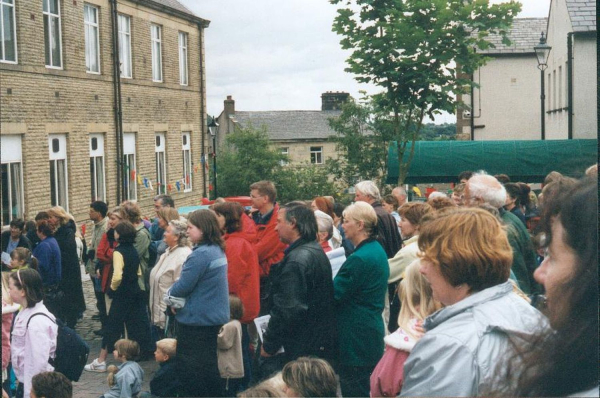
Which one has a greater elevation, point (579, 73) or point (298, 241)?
point (579, 73)

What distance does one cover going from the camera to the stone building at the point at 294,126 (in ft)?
27.8

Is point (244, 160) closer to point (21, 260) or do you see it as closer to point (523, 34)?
point (21, 260)

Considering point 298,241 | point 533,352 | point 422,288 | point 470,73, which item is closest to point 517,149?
point 470,73

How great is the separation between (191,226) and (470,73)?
8.87ft

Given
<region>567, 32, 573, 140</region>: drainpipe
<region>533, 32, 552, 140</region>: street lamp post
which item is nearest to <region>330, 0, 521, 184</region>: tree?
<region>567, 32, 573, 140</region>: drainpipe

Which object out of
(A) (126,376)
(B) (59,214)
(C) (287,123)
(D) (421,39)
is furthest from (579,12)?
(C) (287,123)

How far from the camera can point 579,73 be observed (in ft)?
18.4

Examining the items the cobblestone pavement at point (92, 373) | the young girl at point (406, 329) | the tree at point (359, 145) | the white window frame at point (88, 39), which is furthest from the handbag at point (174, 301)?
the tree at point (359, 145)

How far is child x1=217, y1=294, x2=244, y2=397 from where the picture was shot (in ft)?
19.5

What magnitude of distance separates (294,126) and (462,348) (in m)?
15.2

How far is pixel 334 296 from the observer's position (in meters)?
4.99

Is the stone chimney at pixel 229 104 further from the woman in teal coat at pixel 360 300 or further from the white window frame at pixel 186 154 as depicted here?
the white window frame at pixel 186 154

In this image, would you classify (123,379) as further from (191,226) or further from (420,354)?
(420,354)

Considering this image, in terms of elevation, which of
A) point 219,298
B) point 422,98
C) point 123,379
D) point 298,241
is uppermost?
point 422,98
